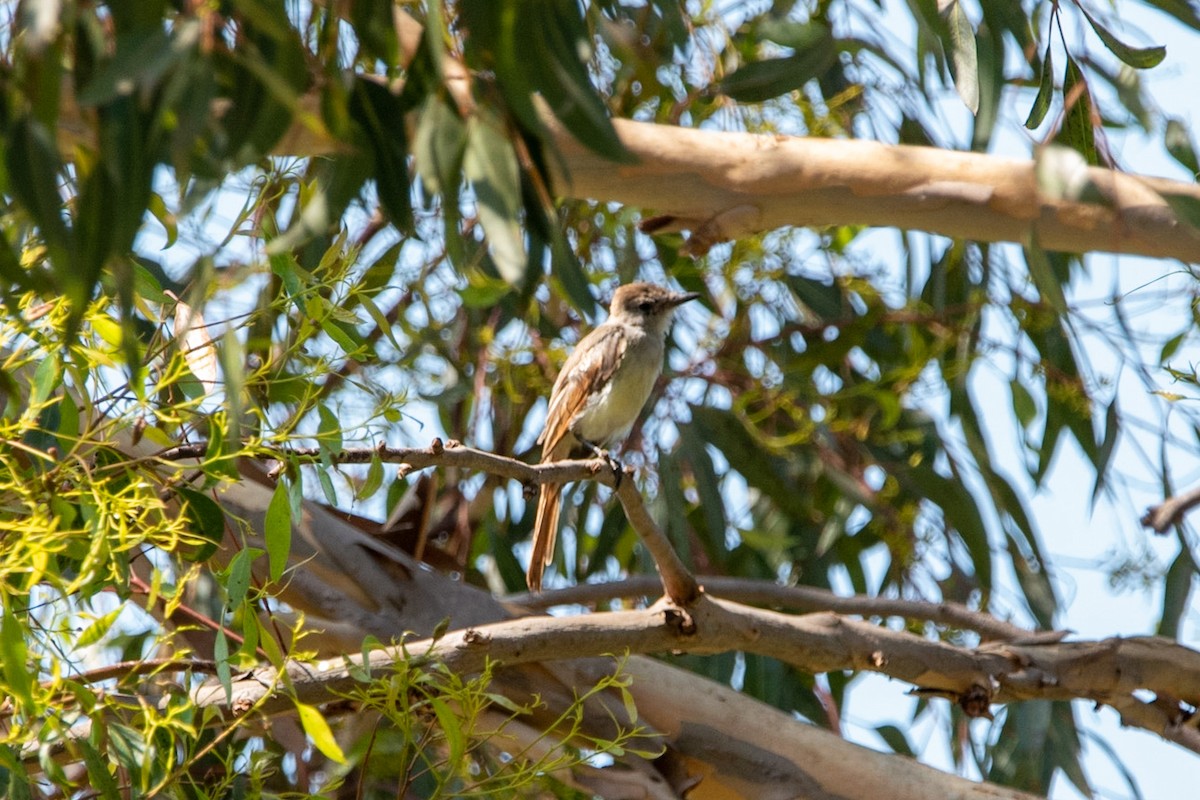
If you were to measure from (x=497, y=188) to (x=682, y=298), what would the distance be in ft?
9.13

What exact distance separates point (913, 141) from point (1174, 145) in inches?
49.5

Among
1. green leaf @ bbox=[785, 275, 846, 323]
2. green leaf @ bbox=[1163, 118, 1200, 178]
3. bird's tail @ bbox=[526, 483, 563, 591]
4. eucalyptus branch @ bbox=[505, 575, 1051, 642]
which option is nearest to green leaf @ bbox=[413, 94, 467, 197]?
green leaf @ bbox=[1163, 118, 1200, 178]

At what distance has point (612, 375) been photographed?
424 cm

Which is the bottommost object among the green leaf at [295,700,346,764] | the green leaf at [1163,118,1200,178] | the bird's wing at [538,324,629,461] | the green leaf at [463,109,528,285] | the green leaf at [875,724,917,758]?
the green leaf at [875,724,917,758]

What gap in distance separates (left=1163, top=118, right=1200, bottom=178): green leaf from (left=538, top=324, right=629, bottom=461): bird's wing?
1.83 meters

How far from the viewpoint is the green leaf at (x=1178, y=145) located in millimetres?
2744

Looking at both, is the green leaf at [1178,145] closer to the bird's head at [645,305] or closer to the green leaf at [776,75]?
the green leaf at [776,75]

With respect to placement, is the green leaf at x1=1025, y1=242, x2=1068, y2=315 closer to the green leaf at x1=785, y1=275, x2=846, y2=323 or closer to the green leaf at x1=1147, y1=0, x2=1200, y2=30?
the green leaf at x1=1147, y1=0, x2=1200, y2=30

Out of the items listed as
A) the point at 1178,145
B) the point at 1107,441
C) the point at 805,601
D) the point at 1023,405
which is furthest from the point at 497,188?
the point at 1023,405

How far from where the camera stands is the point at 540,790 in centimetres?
292

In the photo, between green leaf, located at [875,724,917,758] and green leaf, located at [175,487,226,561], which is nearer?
green leaf, located at [175,487,226,561]

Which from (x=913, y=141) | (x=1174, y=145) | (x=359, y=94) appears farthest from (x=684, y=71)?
(x=359, y=94)

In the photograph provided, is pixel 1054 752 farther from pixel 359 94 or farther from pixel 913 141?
pixel 359 94

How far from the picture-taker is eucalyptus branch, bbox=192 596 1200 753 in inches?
105
